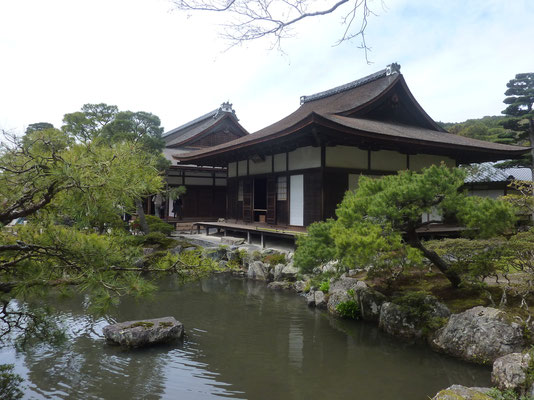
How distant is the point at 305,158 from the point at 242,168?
14.3ft

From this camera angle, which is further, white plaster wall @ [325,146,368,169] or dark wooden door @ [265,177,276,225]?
dark wooden door @ [265,177,276,225]

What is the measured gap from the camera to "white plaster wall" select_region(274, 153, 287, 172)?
42.2 feet

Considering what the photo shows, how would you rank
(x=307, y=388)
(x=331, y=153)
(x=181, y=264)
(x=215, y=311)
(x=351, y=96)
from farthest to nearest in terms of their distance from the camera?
(x=351, y=96) < (x=331, y=153) < (x=215, y=311) < (x=307, y=388) < (x=181, y=264)

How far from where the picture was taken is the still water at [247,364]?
4523mm

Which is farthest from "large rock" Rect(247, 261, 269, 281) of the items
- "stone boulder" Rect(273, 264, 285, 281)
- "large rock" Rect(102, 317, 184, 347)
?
"large rock" Rect(102, 317, 184, 347)

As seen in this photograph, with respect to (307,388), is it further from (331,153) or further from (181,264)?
(331,153)

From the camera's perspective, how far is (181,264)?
3.81 metres

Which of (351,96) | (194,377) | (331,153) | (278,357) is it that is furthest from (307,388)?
(351,96)

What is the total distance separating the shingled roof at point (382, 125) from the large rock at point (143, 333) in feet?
19.6

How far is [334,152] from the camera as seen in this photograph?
1130 centimetres

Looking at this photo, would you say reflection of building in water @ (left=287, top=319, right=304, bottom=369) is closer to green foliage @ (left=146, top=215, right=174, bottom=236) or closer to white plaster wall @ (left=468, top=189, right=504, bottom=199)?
green foliage @ (left=146, top=215, right=174, bottom=236)

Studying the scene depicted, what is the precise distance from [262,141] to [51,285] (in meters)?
8.89

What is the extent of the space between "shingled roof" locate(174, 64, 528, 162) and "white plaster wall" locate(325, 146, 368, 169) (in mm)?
881

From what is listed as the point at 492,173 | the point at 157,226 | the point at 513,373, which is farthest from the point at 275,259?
the point at 492,173
